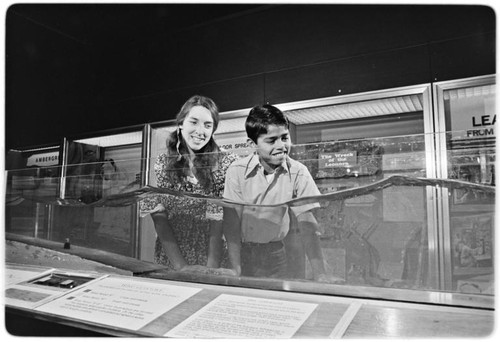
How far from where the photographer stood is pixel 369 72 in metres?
1.54

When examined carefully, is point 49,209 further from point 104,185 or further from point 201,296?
point 201,296

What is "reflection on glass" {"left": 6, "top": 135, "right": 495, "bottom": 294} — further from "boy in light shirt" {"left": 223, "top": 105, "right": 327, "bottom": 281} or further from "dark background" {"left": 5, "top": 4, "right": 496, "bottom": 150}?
"dark background" {"left": 5, "top": 4, "right": 496, "bottom": 150}

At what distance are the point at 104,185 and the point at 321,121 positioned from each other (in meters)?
0.83

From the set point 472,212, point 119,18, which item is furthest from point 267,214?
point 119,18

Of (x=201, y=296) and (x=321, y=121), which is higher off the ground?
(x=321, y=121)

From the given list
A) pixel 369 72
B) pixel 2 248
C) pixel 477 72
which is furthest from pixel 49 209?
pixel 477 72

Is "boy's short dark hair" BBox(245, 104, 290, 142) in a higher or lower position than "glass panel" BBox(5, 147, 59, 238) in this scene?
higher

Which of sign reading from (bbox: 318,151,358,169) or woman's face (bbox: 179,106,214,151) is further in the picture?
woman's face (bbox: 179,106,214,151)

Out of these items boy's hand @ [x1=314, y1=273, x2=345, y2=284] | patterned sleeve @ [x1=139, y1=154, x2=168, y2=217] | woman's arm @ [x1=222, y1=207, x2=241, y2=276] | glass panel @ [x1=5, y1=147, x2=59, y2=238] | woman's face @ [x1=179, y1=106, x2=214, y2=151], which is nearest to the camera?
boy's hand @ [x1=314, y1=273, x2=345, y2=284]

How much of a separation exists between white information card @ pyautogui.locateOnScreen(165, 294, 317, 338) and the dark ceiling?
1.39 metres

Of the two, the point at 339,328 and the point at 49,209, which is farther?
the point at 49,209

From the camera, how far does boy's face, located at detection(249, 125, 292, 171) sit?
1.02m

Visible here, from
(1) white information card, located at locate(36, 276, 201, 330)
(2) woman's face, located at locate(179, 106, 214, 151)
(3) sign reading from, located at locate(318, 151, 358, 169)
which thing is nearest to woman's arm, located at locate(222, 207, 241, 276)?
(1) white information card, located at locate(36, 276, 201, 330)

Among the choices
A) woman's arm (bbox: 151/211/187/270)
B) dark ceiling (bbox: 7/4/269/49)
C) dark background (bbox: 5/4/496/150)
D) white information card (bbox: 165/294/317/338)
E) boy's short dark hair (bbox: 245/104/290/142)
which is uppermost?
dark ceiling (bbox: 7/4/269/49)
